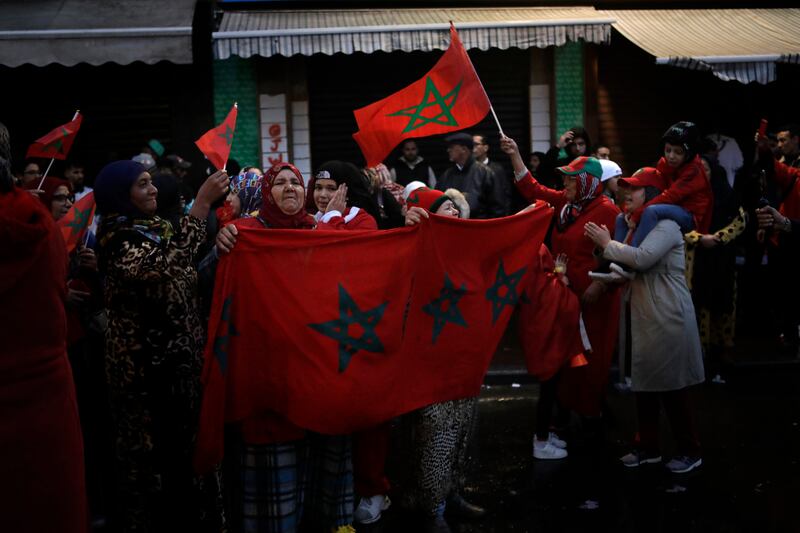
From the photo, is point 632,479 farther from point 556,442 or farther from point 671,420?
point 556,442

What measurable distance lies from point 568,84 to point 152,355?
30.3 feet

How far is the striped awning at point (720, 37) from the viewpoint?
1049 centimetres

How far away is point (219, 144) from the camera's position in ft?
15.0

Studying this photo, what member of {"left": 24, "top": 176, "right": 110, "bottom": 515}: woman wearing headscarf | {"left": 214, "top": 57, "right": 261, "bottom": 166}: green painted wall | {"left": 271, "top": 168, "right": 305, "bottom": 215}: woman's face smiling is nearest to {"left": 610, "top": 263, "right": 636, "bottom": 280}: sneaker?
{"left": 271, "top": 168, "right": 305, "bottom": 215}: woman's face smiling

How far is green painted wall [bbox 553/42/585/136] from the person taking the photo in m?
12.3

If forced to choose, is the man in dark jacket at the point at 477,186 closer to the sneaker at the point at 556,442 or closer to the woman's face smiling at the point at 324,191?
the sneaker at the point at 556,442

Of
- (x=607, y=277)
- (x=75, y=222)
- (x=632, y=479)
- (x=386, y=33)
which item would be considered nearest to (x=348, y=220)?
(x=75, y=222)

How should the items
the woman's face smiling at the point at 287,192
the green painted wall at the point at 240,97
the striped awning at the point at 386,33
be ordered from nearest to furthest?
the woman's face smiling at the point at 287,192 → the striped awning at the point at 386,33 → the green painted wall at the point at 240,97

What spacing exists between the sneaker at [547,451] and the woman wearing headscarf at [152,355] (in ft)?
8.89

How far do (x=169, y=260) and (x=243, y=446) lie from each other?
3.67ft

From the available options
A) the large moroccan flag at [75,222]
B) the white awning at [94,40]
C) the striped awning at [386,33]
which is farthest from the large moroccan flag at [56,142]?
the striped awning at [386,33]

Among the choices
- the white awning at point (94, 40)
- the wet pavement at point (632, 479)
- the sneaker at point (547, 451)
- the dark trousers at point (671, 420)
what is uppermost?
the white awning at point (94, 40)

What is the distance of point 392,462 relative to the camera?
6414mm

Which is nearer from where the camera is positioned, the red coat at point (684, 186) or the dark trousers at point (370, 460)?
the dark trousers at point (370, 460)
